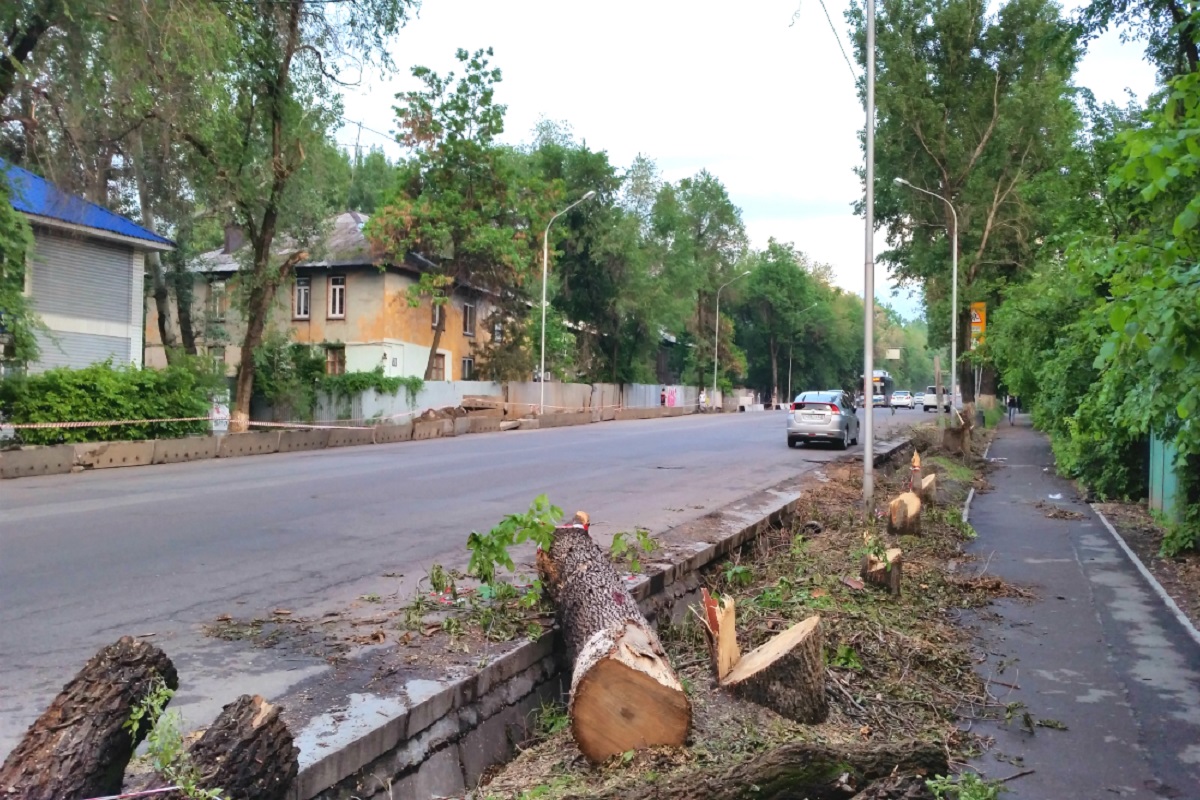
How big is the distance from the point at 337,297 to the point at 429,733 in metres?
36.9

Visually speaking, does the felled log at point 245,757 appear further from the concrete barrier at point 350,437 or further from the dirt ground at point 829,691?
the concrete barrier at point 350,437

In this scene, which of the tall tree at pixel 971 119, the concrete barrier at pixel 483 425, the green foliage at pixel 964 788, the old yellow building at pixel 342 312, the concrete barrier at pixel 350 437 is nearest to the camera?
the green foliage at pixel 964 788

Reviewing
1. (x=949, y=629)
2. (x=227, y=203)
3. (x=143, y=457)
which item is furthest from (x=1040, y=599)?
(x=227, y=203)

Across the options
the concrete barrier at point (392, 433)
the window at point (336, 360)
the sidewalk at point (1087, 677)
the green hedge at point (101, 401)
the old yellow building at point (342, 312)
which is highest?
the old yellow building at point (342, 312)

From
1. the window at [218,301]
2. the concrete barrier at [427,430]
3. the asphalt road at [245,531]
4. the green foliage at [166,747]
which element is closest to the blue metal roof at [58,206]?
the asphalt road at [245,531]

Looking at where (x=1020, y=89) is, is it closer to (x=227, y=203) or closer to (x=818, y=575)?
(x=227, y=203)

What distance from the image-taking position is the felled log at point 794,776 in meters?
3.71

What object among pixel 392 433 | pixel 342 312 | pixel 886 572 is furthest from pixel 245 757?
pixel 342 312

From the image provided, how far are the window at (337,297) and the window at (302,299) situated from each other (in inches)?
45.6

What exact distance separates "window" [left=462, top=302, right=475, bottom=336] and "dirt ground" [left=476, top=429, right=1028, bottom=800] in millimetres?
35064

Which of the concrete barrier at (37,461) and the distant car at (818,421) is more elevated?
the distant car at (818,421)

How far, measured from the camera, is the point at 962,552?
1071cm

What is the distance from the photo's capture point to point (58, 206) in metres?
16.7

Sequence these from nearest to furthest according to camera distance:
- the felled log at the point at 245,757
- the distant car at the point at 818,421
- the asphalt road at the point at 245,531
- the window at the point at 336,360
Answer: the felled log at the point at 245,757, the asphalt road at the point at 245,531, the distant car at the point at 818,421, the window at the point at 336,360
